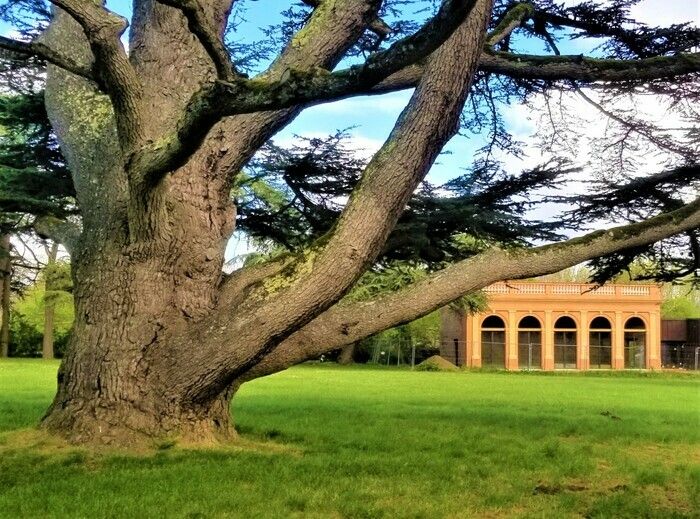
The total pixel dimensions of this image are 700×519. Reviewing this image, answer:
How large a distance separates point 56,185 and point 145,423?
10.2 feet

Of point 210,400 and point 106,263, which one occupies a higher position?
point 106,263

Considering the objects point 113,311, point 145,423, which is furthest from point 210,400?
point 113,311

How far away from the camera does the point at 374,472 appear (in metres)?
5.30

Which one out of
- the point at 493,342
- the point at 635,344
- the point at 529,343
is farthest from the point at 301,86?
the point at 635,344

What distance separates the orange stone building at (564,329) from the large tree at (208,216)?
33.0 meters

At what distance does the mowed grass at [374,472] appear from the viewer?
4.18m

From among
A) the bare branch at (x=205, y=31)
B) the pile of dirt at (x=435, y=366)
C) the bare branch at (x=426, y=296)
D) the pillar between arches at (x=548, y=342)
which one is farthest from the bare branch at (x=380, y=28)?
the pillar between arches at (x=548, y=342)

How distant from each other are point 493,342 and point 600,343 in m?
5.66

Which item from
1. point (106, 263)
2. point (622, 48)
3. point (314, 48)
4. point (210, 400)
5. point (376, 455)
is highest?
point (622, 48)

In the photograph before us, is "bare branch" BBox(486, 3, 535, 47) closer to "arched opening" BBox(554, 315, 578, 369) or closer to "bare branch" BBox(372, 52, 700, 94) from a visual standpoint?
"bare branch" BBox(372, 52, 700, 94)

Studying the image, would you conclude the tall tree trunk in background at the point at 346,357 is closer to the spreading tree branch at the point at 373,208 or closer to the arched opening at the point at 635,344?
the arched opening at the point at 635,344

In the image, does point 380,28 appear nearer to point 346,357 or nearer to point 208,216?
point 208,216

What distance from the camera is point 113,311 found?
581cm

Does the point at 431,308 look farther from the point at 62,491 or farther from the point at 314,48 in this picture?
the point at 62,491
